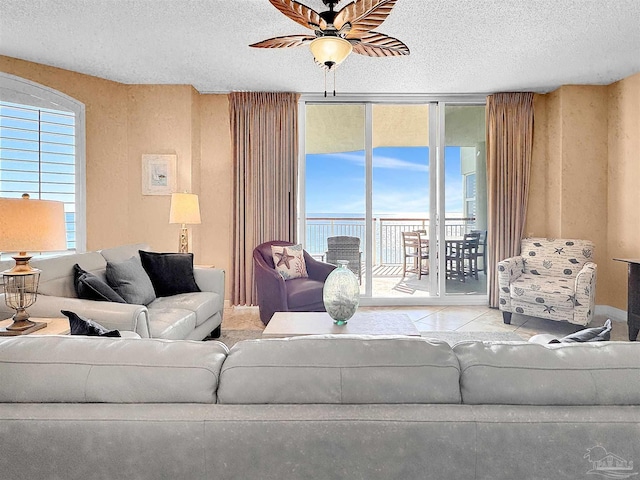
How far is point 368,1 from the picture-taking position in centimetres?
221

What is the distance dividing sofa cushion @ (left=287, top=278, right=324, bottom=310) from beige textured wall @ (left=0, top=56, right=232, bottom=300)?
4.82ft

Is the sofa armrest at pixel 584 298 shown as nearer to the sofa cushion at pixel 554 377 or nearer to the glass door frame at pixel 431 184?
the glass door frame at pixel 431 184

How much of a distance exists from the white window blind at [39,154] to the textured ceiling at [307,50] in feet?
1.80

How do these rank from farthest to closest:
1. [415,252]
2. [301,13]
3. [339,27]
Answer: [415,252]
[339,27]
[301,13]

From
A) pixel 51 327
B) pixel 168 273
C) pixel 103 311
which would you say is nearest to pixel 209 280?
pixel 168 273

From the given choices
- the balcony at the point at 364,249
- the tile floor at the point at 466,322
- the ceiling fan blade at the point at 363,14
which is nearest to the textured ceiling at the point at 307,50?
the ceiling fan blade at the point at 363,14

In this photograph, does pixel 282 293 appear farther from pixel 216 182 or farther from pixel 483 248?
pixel 483 248

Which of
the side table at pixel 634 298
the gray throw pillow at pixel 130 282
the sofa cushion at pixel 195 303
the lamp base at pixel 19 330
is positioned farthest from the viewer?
the side table at pixel 634 298

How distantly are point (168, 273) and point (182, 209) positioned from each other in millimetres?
970

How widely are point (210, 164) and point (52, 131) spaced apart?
165 centimetres

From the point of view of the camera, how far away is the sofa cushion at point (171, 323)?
2.49 meters

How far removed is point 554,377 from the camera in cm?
90

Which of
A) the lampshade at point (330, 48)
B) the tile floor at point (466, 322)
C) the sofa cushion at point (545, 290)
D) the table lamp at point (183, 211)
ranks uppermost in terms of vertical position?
the lampshade at point (330, 48)

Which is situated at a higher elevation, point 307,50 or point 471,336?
point 307,50
